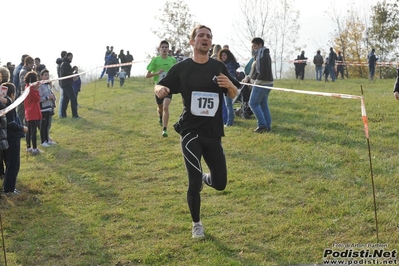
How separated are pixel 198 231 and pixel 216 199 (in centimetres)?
156

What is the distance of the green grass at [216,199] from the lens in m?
5.66

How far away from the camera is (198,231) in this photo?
5.93 m

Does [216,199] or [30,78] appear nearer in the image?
[216,199]

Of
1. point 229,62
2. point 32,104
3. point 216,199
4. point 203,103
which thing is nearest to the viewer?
point 203,103

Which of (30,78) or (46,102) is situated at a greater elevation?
(30,78)

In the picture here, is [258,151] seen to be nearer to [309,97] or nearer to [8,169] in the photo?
[8,169]

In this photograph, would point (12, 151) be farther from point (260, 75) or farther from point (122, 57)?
point (122, 57)

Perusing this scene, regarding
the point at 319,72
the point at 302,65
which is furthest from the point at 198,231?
the point at 302,65

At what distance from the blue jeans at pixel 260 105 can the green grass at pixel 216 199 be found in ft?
1.31

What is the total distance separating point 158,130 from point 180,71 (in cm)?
796

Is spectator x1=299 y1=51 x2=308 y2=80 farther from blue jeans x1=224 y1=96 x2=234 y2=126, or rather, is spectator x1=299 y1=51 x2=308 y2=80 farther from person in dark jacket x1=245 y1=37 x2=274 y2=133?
person in dark jacket x1=245 y1=37 x2=274 y2=133

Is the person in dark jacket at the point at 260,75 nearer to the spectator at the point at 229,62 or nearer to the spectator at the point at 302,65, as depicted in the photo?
the spectator at the point at 229,62

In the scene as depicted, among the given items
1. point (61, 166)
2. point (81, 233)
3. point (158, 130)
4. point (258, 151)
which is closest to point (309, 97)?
point (158, 130)

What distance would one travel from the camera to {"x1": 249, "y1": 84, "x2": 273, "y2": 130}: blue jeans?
11.6 m
